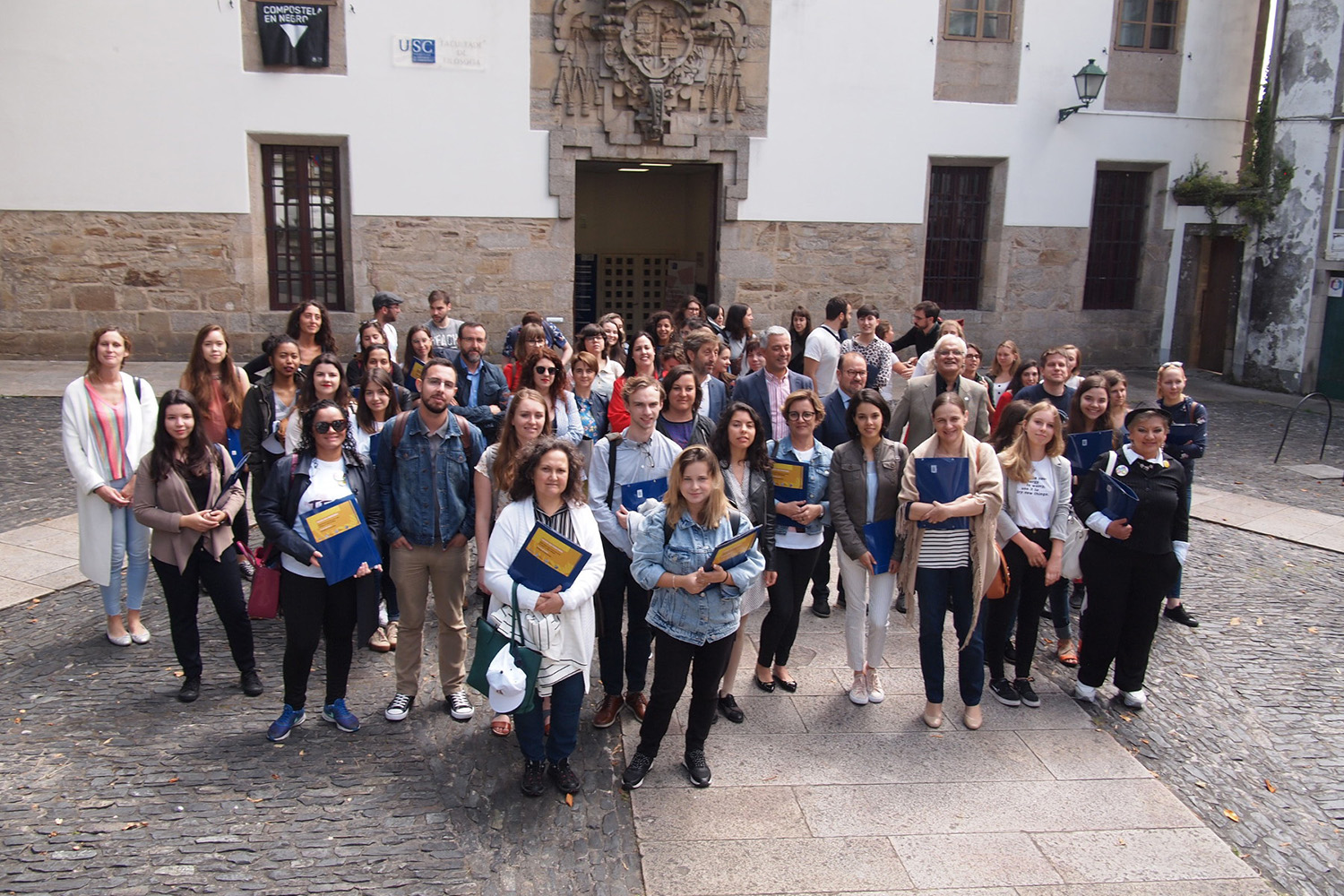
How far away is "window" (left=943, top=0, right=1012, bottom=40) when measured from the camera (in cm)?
1587

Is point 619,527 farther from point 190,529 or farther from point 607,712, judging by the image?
point 190,529

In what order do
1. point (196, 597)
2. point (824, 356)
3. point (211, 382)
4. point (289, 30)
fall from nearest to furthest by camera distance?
1. point (196, 597)
2. point (211, 382)
3. point (824, 356)
4. point (289, 30)

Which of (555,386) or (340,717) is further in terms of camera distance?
(555,386)

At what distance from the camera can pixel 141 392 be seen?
6199 millimetres

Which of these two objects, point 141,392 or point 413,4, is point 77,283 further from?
point 141,392

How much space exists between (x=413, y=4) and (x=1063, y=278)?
36.2 ft

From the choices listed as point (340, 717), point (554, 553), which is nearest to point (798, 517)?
point (554, 553)

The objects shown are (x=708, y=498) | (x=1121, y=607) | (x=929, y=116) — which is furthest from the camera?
(x=929, y=116)

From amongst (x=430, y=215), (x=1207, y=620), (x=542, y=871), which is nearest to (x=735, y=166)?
(x=430, y=215)

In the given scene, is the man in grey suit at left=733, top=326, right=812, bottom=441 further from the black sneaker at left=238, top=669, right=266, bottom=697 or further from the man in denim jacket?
the black sneaker at left=238, top=669, right=266, bottom=697

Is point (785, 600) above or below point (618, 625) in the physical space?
above

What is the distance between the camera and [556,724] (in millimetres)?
4641

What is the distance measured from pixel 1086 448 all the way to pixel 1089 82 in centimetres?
1168

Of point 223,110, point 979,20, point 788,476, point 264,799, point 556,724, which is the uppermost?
point 979,20
